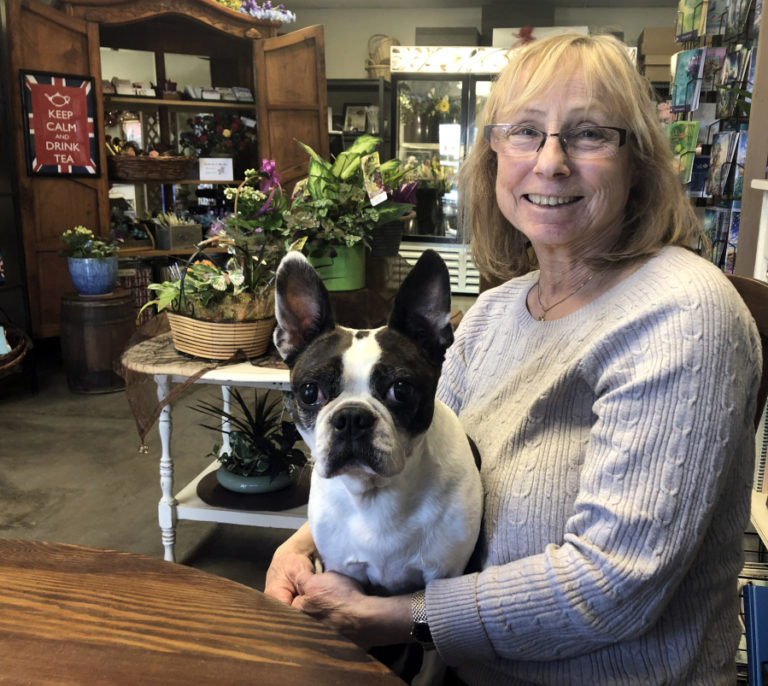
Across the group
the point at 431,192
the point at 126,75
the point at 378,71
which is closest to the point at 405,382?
the point at 126,75

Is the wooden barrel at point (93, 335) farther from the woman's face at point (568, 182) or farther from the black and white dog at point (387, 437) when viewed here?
the woman's face at point (568, 182)

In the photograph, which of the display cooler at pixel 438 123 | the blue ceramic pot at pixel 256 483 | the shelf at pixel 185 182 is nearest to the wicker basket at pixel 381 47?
the display cooler at pixel 438 123

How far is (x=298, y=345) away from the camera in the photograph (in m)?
1.20

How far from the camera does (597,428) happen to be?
1.01 metres

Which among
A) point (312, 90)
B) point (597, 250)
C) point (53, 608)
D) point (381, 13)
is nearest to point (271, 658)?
point (53, 608)

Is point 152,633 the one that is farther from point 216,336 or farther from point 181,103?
point 181,103

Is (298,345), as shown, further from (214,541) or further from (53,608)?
(214,541)

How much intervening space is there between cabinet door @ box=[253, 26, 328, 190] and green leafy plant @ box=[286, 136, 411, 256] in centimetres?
326

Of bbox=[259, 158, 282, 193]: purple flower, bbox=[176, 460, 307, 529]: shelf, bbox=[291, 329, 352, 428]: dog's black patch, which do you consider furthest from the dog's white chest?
bbox=[259, 158, 282, 193]: purple flower

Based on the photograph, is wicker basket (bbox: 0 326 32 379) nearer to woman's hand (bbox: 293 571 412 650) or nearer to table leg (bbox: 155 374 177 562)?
table leg (bbox: 155 374 177 562)

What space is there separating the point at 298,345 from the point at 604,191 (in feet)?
1.80

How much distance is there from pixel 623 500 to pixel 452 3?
8049 mm

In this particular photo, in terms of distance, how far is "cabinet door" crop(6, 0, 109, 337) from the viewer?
14.7ft

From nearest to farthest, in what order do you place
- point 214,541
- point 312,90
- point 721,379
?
point 721,379 < point 214,541 < point 312,90
